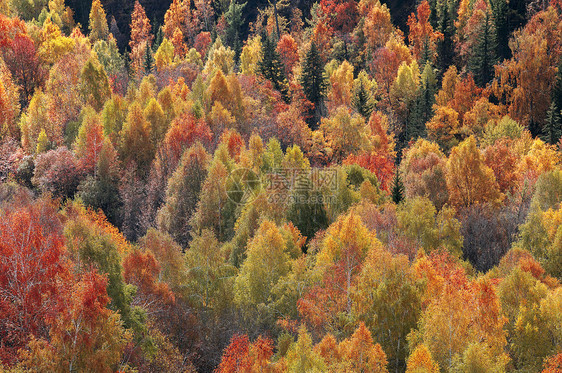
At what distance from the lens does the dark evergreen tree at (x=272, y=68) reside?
283 feet

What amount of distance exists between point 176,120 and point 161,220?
18.5 metres

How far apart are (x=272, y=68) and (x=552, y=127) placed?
41.2 meters

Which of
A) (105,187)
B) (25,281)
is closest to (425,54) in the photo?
(105,187)

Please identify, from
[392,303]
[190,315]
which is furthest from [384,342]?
[190,315]

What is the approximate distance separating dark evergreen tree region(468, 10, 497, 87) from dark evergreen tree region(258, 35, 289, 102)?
30475 mm

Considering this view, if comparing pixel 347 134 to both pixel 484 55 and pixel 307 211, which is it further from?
pixel 484 55

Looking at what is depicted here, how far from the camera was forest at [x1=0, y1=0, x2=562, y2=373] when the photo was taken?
30938mm

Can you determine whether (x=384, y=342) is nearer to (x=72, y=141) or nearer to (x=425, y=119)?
(x=72, y=141)

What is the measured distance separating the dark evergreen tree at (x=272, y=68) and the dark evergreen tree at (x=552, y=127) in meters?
37.4

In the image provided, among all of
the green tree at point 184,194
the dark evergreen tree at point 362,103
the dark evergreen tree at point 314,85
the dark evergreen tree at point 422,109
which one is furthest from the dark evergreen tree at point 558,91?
the green tree at point 184,194

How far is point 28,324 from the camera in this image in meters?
29.6

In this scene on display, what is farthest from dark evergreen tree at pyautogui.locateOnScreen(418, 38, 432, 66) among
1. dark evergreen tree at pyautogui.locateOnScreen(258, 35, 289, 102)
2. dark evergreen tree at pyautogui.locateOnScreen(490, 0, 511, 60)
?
dark evergreen tree at pyautogui.locateOnScreen(258, 35, 289, 102)

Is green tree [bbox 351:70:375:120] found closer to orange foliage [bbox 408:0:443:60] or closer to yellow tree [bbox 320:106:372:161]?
yellow tree [bbox 320:106:372:161]

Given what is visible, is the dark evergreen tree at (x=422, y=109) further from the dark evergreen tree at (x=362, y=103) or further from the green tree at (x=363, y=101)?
the dark evergreen tree at (x=362, y=103)
